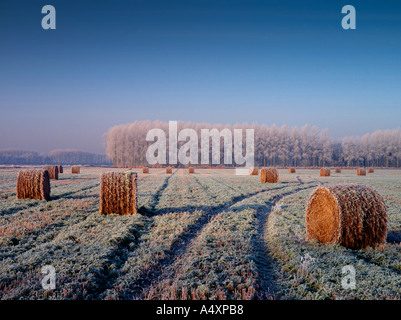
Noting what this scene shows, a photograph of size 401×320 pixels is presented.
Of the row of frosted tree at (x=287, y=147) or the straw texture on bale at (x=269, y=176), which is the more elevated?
the row of frosted tree at (x=287, y=147)

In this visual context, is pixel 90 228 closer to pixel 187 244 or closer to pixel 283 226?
pixel 187 244

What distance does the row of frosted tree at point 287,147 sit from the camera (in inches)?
4008

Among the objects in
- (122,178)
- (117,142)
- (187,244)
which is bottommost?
(187,244)

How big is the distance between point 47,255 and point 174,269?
344 centimetres

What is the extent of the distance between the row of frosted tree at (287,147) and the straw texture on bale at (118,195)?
292 ft

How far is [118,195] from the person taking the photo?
1193 centimetres

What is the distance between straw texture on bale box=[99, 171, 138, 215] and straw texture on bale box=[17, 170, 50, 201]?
5.77 m

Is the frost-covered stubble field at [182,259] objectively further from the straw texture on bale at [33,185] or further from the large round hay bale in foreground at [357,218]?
the straw texture on bale at [33,185]

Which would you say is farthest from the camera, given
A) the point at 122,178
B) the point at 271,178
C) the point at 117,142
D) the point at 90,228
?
the point at 117,142

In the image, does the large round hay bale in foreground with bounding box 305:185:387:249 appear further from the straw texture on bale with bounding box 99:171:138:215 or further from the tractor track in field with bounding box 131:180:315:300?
the straw texture on bale with bounding box 99:171:138:215

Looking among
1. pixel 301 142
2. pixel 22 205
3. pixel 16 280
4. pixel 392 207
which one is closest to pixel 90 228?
pixel 16 280

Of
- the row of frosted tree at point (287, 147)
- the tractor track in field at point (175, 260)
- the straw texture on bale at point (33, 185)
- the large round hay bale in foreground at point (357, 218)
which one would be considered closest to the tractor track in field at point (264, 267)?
the tractor track in field at point (175, 260)

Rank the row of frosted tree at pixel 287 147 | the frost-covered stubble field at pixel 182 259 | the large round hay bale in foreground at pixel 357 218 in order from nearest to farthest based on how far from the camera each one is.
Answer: the frost-covered stubble field at pixel 182 259 < the large round hay bale in foreground at pixel 357 218 < the row of frosted tree at pixel 287 147

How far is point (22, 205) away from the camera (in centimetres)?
1350
